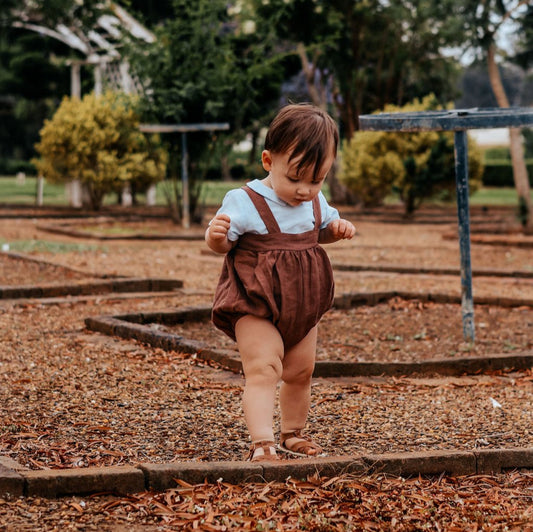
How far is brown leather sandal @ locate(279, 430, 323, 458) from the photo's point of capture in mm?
3967

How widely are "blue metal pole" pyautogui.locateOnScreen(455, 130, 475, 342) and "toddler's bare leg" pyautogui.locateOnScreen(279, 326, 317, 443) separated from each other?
2873mm

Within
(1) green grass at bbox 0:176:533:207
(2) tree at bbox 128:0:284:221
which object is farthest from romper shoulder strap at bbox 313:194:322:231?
(1) green grass at bbox 0:176:533:207

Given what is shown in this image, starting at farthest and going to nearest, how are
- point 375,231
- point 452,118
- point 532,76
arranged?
point 532,76 < point 375,231 < point 452,118

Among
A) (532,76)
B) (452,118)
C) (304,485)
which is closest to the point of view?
(304,485)

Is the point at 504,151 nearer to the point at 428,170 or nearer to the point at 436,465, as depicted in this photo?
the point at 428,170

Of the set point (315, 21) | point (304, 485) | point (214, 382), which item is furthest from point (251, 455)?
point (315, 21)

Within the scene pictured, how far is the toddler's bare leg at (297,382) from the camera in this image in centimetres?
404

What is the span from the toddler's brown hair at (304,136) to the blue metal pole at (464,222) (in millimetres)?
3046

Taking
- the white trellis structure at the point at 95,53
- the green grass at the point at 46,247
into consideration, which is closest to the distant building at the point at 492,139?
the white trellis structure at the point at 95,53

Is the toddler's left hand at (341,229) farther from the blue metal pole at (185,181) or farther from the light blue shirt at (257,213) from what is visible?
the blue metal pole at (185,181)

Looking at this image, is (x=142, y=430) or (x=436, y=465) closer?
(x=436, y=465)

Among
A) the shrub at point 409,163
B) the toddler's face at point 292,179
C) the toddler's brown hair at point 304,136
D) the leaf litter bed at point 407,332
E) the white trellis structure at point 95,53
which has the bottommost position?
the leaf litter bed at point 407,332

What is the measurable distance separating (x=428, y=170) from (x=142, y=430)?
16.2 m

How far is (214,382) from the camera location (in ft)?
18.0
